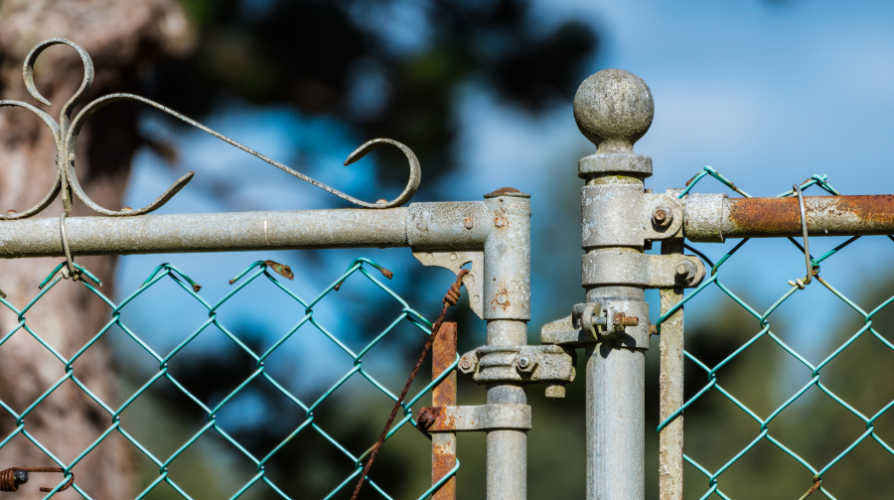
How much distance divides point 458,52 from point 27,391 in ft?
8.16

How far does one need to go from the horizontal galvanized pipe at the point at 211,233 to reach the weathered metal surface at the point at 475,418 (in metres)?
0.17

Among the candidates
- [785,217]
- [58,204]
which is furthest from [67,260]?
[58,204]

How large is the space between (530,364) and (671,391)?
0.47ft

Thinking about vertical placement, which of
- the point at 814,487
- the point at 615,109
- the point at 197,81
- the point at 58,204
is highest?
the point at 197,81

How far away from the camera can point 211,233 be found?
0.90 metres

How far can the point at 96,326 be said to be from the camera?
3.11m

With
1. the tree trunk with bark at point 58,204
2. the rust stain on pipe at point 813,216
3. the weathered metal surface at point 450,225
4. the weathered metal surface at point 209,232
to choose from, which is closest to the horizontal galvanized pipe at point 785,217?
the rust stain on pipe at point 813,216

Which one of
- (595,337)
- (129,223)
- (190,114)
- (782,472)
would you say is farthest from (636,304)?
(782,472)

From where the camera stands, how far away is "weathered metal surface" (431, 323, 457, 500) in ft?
2.78

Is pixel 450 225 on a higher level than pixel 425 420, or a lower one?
higher

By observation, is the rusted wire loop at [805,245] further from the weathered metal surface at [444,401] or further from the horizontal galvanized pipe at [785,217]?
the weathered metal surface at [444,401]

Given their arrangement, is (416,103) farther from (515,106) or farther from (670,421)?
(670,421)

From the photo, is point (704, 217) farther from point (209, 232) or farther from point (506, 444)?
point (209, 232)

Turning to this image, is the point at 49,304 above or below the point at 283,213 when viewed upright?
above
